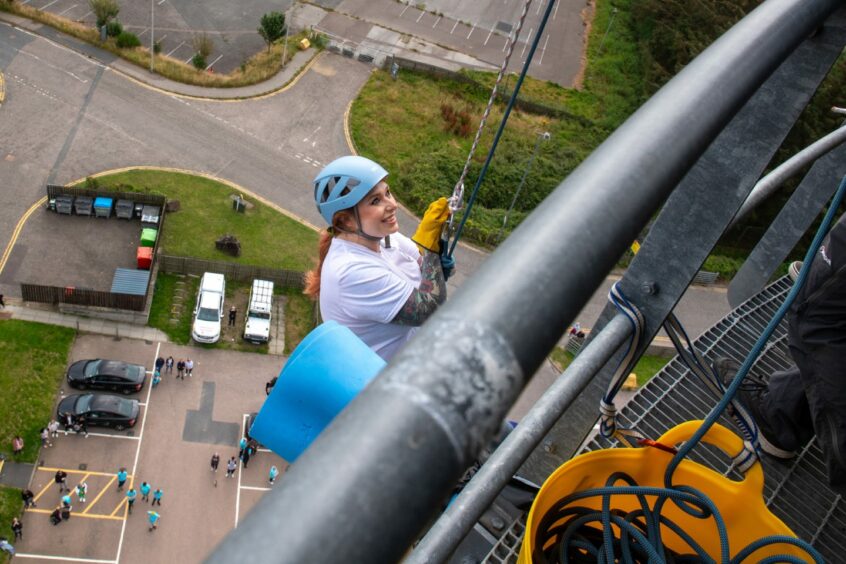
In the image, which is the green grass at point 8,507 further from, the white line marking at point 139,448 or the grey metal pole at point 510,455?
the grey metal pole at point 510,455

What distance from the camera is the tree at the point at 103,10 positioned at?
37688mm

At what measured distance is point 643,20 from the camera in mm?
47906

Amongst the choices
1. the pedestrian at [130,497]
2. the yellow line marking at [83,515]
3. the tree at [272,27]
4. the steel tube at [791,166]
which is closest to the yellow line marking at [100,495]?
the yellow line marking at [83,515]

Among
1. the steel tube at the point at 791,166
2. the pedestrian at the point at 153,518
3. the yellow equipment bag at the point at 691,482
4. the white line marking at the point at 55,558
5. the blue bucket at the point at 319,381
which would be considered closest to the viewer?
the blue bucket at the point at 319,381

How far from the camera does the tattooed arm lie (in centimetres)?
611

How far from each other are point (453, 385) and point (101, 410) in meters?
23.7

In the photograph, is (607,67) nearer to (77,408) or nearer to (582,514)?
(77,408)

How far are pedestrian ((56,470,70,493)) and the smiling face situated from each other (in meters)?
18.3

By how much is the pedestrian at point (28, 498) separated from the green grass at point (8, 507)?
0.14 meters

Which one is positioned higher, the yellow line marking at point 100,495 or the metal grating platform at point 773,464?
the metal grating platform at point 773,464

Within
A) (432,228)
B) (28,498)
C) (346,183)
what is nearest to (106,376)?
(28,498)

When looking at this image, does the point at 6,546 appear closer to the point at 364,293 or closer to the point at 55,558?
Answer: the point at 55,558

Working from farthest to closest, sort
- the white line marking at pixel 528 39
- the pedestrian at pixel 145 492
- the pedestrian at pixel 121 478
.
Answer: the white line marking at pixel 528 39, the pedestrian at pixel 121 478, the pedestrian at pixel 145 492

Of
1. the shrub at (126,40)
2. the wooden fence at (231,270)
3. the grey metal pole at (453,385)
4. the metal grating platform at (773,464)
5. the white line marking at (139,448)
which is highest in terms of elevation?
the grey metal pole at (453,385)
